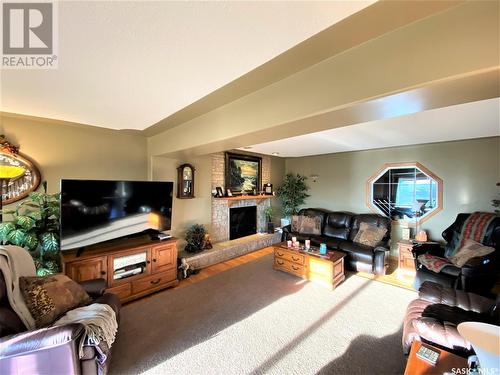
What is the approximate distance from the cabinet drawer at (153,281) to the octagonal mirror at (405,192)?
4290mm

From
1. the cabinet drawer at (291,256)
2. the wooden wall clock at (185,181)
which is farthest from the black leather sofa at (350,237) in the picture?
the wooden wall clock at (185,181)

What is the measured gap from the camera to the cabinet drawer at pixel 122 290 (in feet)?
8.71

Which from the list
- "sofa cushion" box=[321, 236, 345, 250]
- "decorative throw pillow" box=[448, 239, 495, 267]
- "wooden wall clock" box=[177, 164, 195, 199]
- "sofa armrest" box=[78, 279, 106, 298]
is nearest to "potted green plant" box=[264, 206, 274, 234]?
"sofa cushion" box=[321, 236, 345, 250]

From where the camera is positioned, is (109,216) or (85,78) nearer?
(85,78)

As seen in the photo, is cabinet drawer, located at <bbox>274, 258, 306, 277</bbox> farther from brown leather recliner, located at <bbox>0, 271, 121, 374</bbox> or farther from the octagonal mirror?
brown leather recliner, located at <bbox>0, 271, 121, 374</bbox>

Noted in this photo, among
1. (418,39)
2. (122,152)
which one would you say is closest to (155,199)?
(122,152)

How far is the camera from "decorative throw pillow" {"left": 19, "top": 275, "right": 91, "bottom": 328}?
159 cm

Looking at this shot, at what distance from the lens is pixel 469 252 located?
2848 mm

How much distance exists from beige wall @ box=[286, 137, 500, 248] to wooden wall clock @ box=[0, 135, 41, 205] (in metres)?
5.52

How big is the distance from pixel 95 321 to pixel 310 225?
4.22m

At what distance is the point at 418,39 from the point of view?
3.71ft

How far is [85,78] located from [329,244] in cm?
426

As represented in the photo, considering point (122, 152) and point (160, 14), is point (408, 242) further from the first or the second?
point (122, 152)

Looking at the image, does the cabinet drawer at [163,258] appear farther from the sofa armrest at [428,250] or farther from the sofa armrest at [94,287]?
the sofa armrest at [428,250]
